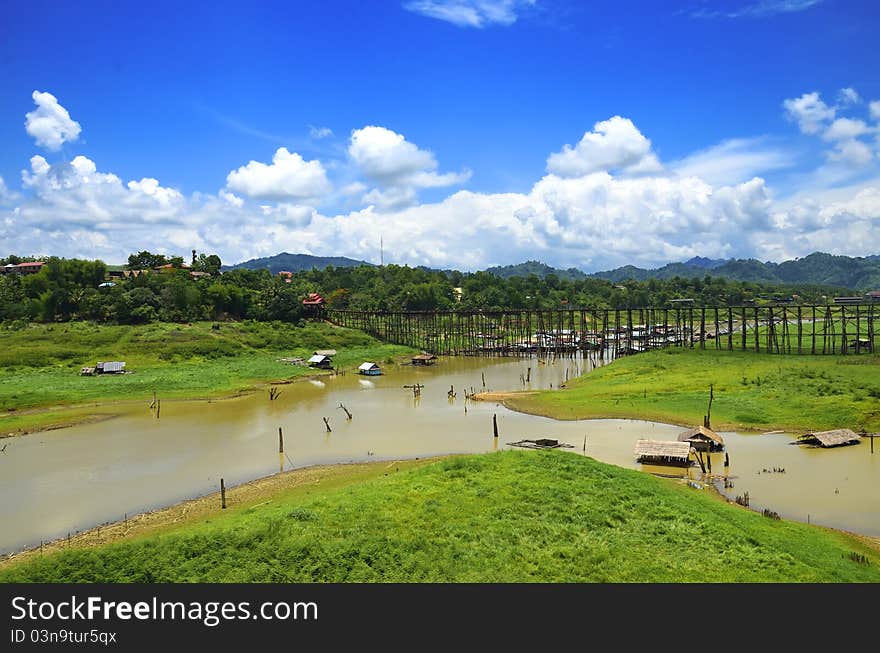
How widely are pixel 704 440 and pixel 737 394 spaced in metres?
14.0

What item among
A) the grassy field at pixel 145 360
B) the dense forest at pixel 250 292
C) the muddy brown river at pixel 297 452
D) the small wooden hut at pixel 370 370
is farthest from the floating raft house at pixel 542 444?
the dense forest at pixel 250 292

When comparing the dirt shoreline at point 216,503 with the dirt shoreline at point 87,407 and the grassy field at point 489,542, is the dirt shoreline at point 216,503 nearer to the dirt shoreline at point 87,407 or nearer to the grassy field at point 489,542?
the grassy field at point 489,542

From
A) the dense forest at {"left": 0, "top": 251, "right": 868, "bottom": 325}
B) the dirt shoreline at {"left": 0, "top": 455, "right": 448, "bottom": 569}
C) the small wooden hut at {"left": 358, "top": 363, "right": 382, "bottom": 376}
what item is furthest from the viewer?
the dense forest at {"left": 0, "top": 251, "right": 868, "bottom": 325}

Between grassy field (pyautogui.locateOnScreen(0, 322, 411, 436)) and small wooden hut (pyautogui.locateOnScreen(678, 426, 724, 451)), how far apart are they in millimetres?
42283

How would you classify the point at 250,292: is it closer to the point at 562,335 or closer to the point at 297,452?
the point at 562,335

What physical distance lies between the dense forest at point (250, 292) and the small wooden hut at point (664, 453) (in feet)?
256

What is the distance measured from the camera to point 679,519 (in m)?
22.2

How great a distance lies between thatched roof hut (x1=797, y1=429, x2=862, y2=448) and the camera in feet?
113

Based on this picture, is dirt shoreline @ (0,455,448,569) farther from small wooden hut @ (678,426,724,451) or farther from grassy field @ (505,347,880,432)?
grassy field @ (505,347,880,432)

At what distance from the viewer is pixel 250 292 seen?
108 metres

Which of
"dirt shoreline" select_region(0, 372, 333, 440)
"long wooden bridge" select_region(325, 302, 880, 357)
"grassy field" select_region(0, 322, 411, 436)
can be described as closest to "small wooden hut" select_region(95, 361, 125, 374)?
"grassy field" select_region(0, 322, 411, 436)

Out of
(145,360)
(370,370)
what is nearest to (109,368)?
(145,360)
